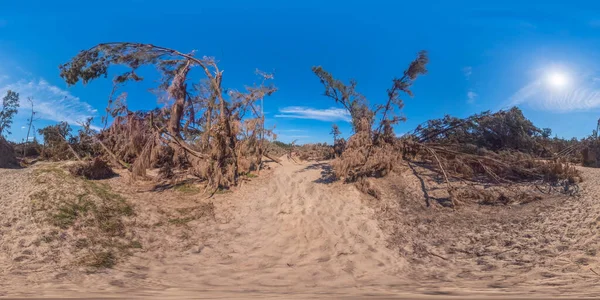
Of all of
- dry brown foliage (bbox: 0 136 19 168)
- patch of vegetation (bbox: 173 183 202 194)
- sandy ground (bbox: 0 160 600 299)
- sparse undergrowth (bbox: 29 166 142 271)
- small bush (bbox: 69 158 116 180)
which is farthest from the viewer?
dry brown foliage (bbox: 0 136 19 168)

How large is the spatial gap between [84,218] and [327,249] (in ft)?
16.5

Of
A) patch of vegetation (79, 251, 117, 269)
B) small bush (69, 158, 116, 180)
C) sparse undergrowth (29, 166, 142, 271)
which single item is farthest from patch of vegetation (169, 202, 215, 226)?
small bush (69, 158, 116, 180)

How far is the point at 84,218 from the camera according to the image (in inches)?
253

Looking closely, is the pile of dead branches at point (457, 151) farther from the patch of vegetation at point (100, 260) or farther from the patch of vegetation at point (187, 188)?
the patch of vegetation at point (100, 260)

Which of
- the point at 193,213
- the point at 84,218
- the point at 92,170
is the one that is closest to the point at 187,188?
the point at 193,213

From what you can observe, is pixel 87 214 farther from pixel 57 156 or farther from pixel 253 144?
pixel 57 156

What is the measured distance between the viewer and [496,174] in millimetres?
8906

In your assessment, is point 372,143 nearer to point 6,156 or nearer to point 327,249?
point 327,249

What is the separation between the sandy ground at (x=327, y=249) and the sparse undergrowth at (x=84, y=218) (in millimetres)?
225

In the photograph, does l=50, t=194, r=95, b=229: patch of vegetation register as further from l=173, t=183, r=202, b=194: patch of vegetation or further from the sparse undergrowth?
l=173, t=183, r=202, b=194: patch of vegetation

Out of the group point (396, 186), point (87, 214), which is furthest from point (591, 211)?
point (87, 214)

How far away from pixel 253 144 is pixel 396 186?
17.5 ft

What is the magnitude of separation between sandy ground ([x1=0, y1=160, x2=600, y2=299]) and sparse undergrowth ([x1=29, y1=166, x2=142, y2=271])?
8.9 inches

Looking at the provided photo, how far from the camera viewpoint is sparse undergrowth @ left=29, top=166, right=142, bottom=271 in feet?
17.0
